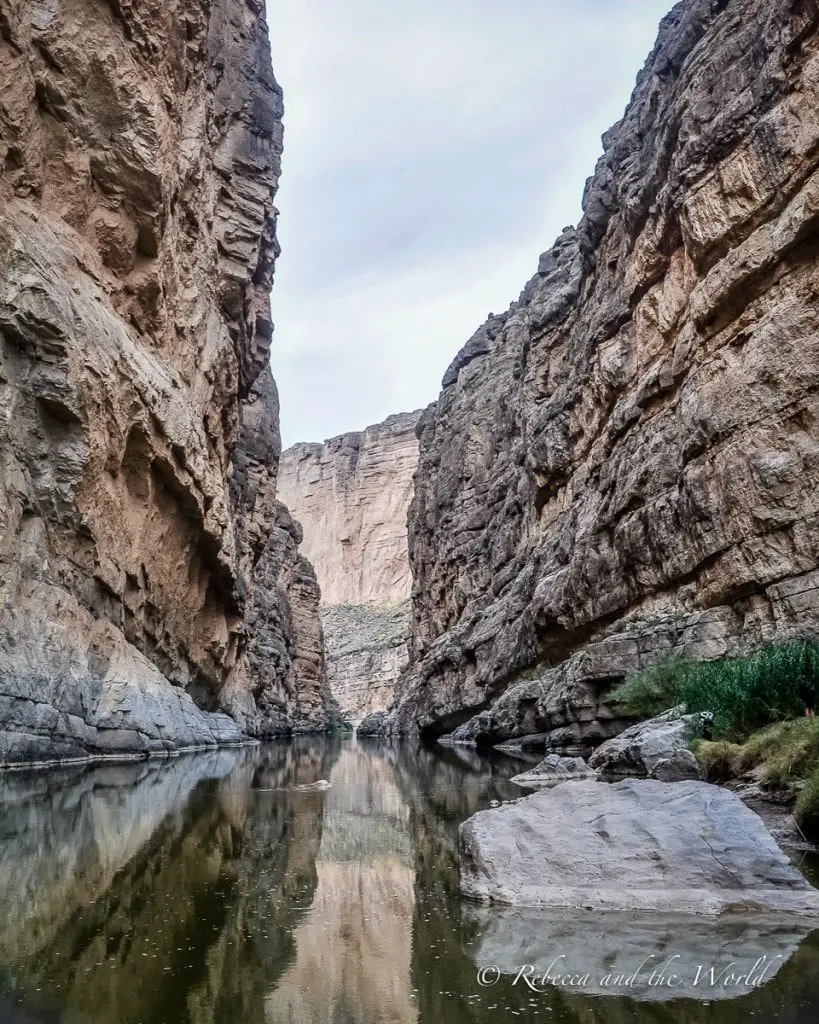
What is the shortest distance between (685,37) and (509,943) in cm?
2907

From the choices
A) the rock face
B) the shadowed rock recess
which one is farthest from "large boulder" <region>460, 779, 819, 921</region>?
the rock face

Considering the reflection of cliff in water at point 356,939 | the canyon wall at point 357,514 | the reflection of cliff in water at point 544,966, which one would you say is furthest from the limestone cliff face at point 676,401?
the canyon wall at point 357,514

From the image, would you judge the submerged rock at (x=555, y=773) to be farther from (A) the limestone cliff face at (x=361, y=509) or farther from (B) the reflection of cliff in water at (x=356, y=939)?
(A) the limestone cliff face at (x=361, y=509)

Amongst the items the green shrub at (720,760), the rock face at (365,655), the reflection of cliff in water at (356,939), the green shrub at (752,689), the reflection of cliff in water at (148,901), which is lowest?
the reflection of cliff in water at (356,939)

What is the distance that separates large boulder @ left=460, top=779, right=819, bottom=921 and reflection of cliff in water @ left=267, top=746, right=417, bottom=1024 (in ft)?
2.55

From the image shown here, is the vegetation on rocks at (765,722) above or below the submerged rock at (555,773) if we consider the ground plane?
above

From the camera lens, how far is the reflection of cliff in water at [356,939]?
368 cm

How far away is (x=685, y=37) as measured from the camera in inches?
992

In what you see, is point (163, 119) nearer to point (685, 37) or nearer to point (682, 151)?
point (682, 151)

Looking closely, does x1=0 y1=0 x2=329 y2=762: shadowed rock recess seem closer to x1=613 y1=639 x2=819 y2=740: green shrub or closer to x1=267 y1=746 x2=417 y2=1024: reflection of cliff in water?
x1=267 y1=746 x2=417 y2=1024: reflection of cliff in water

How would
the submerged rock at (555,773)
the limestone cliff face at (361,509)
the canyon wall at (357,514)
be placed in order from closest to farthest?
the submerged rock at (555,773), the canyon wall at (357,514), the limestone cliff face at (361,509)

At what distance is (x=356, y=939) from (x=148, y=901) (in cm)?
172

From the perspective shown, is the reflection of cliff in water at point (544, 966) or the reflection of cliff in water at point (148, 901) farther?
the reflection of cliff in water at point (148, 901)

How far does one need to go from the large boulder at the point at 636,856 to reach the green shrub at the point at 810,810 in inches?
50.3
